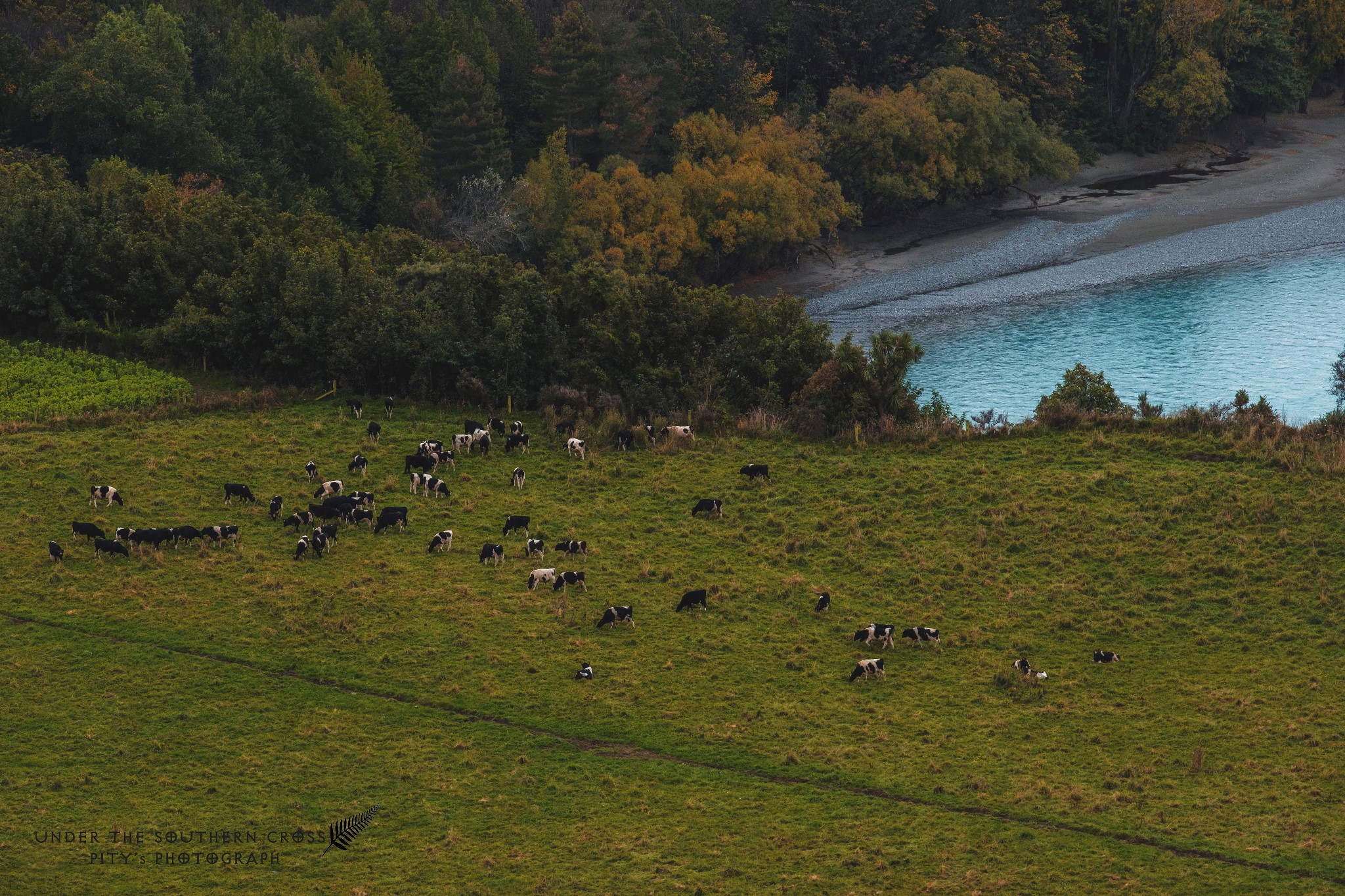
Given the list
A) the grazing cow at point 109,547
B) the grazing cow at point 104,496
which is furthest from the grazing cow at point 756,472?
the grazing cow at point 104,496

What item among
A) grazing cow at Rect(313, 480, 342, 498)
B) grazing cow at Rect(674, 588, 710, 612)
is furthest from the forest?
grazing cow at Rect(674, 588, 710, 612)

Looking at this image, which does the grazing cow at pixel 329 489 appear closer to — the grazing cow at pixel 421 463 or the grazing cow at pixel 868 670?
the grazing cow at pixel 421 463

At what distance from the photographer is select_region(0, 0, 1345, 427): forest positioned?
6372 centimetres

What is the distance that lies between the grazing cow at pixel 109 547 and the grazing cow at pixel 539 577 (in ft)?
40.8

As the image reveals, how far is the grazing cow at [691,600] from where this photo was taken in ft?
140

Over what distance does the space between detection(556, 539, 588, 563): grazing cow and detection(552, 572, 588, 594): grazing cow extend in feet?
6.79

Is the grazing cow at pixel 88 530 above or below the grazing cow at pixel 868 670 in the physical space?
above

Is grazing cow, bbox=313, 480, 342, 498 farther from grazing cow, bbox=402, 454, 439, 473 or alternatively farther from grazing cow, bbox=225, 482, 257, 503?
grazing cow, bbox=402, 454, 439, 473

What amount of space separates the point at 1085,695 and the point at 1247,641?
669 centimetres

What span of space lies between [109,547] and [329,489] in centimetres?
796

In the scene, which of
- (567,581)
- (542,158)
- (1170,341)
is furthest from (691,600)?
(542,158)

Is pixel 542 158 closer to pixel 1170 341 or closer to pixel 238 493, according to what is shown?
pixel 1170 341

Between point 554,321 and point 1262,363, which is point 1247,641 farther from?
point 1262,363

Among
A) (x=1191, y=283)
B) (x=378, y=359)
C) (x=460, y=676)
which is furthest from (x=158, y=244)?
(x=1191, y=283)
